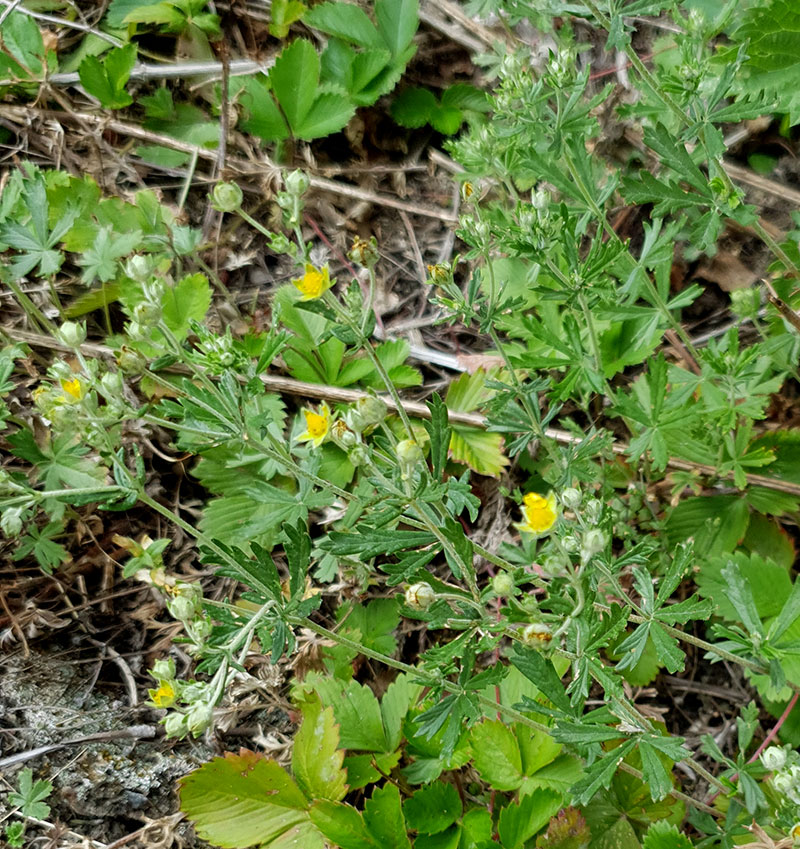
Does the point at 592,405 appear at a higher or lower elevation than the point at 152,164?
lower

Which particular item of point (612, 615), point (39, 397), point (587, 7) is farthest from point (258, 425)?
point (587, 7)

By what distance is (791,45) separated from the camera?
2.23m

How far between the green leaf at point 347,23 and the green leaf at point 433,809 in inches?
105

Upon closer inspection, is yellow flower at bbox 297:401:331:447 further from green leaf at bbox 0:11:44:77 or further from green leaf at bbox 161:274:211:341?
green leaf at bbox 0:11:44:77

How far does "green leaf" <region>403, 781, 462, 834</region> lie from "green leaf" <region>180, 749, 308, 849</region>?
0.33 meters

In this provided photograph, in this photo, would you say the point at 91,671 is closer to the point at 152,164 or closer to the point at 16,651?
the point at 16,651

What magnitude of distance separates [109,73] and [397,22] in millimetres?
1132

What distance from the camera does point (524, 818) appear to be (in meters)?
1.89

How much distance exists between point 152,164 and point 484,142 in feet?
5.22

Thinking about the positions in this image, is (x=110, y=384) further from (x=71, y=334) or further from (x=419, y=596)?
(x=419, y=596)

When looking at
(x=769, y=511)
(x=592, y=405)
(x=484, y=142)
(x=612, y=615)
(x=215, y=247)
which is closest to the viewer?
(x=612, y=615)

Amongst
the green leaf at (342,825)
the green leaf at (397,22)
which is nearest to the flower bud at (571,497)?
the green leaf at (342,825)

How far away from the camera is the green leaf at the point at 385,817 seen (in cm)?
192

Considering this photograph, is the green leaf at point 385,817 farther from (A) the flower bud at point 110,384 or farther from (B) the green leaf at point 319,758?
(A) the flower bud at point 110,384
